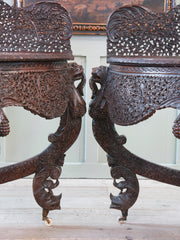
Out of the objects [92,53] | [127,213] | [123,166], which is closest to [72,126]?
[123,166]

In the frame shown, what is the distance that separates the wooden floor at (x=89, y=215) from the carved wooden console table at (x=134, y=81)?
5.6 inches

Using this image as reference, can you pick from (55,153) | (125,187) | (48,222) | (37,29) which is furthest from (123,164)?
(37,29)

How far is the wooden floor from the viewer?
2.14 metres

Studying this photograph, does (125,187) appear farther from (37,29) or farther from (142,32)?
(37,29)

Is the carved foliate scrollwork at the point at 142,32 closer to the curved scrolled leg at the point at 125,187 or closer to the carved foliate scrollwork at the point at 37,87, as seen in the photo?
the carved foliate scrollwork at the point at 37,87

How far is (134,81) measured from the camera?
1.75 m

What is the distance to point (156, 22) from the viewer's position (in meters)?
1.90

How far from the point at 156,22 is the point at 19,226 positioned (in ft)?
4.10

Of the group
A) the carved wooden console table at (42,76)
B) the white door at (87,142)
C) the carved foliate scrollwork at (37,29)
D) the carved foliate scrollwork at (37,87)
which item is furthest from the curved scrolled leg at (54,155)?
the white door at (87,142)

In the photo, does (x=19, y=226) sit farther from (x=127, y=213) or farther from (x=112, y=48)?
(x=112, y=48)

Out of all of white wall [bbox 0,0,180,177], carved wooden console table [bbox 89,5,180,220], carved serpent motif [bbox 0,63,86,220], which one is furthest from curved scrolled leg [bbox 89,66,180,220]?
white wall [bbox 0,0,180,177]

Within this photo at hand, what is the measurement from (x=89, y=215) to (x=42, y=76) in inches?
38.2

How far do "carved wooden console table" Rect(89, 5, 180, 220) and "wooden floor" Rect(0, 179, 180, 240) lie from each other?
0.47ft

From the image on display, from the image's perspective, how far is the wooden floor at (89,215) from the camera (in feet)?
7.01
